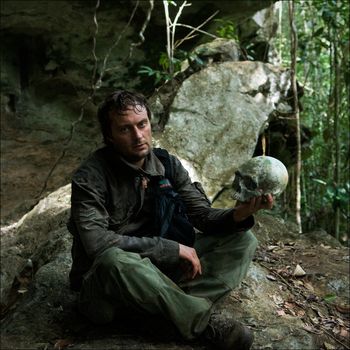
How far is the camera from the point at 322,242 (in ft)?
16.3

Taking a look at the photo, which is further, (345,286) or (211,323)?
(345,286)

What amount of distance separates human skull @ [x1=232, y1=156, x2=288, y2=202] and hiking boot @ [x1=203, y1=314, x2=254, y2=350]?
0.64m

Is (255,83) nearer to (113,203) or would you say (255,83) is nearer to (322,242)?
(322,242)

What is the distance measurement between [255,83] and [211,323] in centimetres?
372

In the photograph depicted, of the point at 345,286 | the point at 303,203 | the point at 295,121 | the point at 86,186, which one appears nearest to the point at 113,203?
the point at 86,186

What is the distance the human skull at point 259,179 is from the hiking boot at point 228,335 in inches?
25.1

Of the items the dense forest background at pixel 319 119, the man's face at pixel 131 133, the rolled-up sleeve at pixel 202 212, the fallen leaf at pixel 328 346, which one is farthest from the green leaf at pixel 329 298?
the dense forest background at pixel 319 119

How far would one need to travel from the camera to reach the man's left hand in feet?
8.38

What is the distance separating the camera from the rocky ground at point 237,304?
8.75 feet

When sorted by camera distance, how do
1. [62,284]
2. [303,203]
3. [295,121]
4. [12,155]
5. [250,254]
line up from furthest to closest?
[12,155] < [303,203] < [295,121] < [62,284] < [250,254]

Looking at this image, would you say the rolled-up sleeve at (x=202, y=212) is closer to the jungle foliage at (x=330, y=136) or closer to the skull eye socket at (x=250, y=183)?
the skull eye socket at (x=250, y=183)

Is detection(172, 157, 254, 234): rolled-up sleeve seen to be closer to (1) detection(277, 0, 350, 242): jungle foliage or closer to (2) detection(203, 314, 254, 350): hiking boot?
(2) detection(203, 314, 254, 350): hiking boot

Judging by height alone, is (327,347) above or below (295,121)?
below

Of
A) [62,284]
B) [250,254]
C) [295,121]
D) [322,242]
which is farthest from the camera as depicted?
[295,121]
